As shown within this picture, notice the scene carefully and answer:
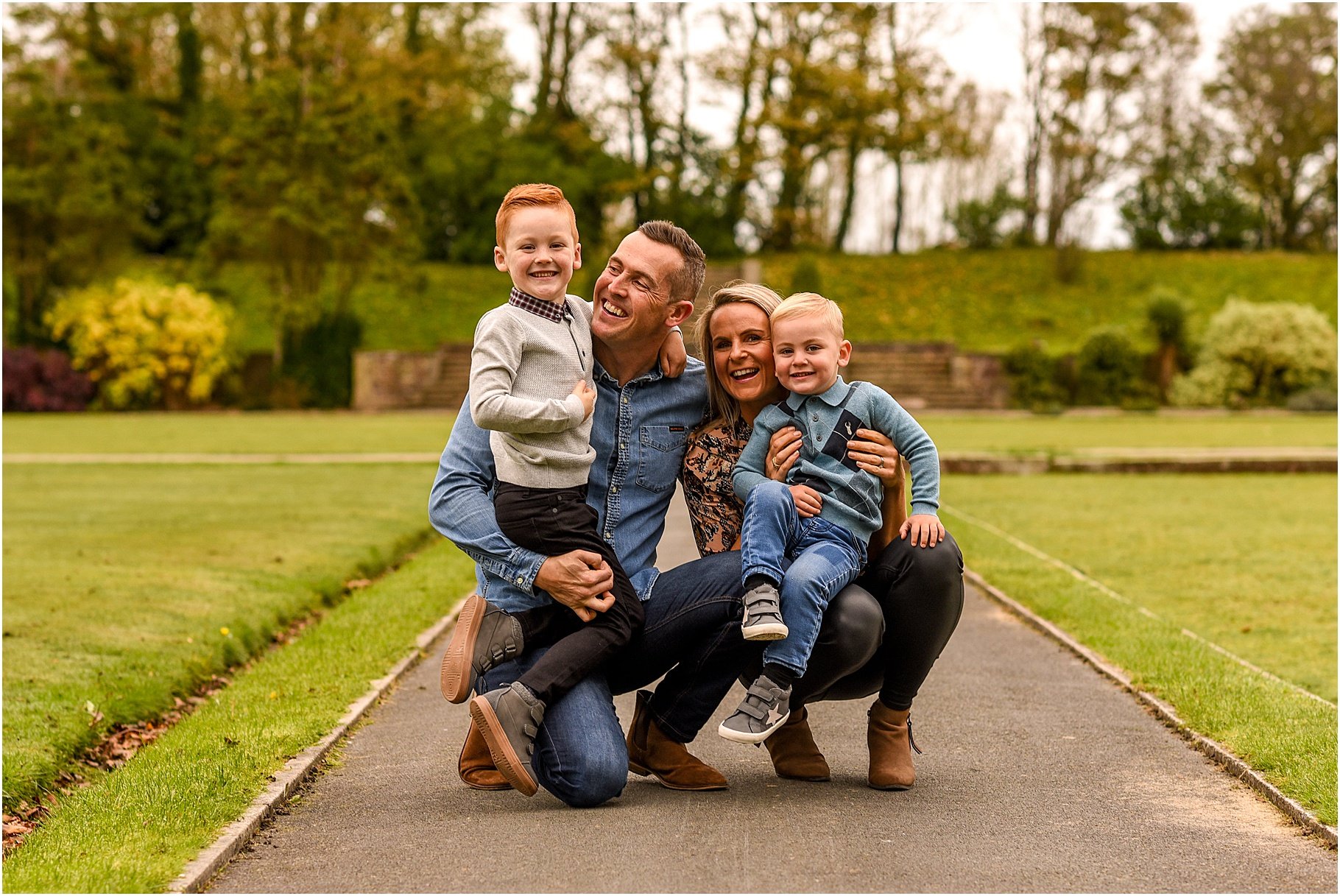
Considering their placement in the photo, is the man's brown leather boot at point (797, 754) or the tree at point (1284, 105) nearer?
the man's brown leather boot at point (797, 754)

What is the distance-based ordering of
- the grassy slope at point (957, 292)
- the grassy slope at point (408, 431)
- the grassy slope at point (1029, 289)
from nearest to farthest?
the grassy slope at point (408, 431), the grassy slope at point (957, 292), the grassy slope at point (1029, 289)

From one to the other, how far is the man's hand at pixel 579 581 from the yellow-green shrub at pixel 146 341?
33.4 m

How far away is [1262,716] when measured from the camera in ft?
18.5

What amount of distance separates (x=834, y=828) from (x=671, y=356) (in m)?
1.58

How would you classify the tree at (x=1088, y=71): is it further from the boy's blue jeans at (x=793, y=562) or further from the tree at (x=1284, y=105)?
the boy's blue jeans at (x=793, y=562)

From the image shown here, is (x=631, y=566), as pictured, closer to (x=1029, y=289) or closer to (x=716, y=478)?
(x=716, y=478)

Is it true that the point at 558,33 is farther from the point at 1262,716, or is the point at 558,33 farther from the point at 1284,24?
the point at 1262,716

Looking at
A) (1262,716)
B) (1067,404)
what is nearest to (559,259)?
(1262,716)

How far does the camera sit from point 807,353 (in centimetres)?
441

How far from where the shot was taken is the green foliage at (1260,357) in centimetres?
3469

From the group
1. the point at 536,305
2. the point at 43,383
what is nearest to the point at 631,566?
the point at 536,305

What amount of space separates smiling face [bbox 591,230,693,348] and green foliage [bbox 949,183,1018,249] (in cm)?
4583

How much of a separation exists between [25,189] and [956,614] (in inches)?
1464

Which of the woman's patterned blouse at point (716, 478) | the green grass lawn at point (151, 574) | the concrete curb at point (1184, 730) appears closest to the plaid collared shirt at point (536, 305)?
the woman's patterned blouse at point (716, 478)
